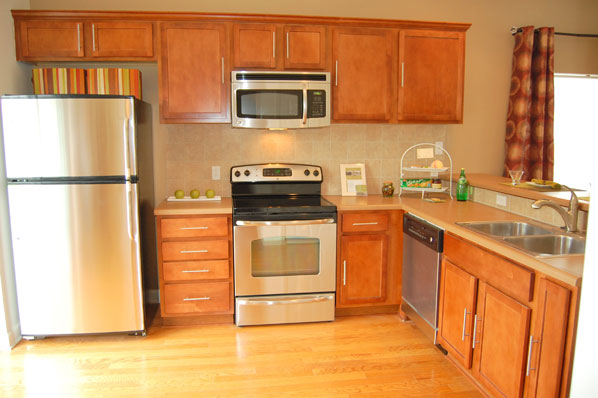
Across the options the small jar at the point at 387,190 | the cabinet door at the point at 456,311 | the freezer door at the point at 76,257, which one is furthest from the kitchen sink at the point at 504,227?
the freezer door at the point at 76,257

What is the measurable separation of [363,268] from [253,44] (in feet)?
5.93

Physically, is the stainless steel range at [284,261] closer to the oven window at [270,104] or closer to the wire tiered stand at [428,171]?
the oven window at [270,104]

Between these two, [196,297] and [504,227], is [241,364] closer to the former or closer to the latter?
[196,297]

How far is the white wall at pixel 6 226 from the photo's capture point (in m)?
2.83

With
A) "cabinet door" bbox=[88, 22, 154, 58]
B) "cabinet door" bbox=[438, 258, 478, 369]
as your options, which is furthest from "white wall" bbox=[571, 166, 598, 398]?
"cabinet door" bbox=[88, 22, 154, 58]

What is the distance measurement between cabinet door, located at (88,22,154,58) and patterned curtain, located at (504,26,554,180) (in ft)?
9.89

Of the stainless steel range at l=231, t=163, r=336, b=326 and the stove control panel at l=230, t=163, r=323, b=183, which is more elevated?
the stove control panel at l=230, t=163, r=323, b=183

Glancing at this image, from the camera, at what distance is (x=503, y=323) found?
81.3 inches

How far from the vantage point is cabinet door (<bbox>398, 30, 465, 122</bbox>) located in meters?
3.34

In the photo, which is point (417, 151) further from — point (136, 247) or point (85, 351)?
point (85, 351)

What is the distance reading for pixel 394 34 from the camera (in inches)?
131

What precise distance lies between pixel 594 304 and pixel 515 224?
4.97 feet

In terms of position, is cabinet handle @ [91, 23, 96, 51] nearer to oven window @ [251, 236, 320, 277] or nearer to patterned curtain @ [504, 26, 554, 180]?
oven window @ [251, 236, 320, 277]

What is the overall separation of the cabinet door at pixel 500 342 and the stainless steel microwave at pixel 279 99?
1.69 metres
